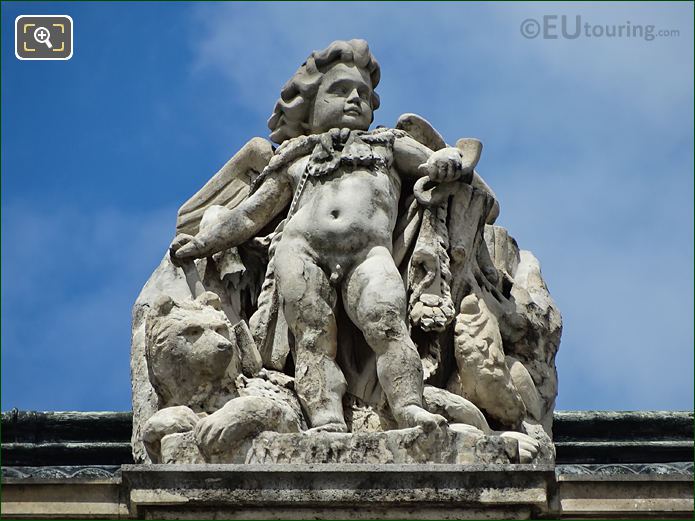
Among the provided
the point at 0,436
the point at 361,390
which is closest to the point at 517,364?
the point at 361,390

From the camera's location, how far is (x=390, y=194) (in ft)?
67.7

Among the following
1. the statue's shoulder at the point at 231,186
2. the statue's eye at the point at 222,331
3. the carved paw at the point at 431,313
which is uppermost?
the statue's shoulder at the point at 231,186

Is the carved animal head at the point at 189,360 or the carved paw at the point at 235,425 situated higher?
the carved animal head at the point at 189,360

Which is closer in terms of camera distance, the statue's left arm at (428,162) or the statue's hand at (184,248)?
the statue's left arm at (428,162)

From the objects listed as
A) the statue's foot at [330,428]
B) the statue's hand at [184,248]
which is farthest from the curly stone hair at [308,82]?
the statue's foot at [330,428]

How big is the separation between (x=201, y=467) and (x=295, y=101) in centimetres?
406

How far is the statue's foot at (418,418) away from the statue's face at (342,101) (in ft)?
9.81

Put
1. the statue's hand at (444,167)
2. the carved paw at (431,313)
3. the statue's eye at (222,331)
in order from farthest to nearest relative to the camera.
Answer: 1. the statue's hand at (444,167)
2. the carved paw at (431,313)
3. the statue's eye at (222,331)

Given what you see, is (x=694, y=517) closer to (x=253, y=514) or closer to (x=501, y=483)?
(x=501, y=483)

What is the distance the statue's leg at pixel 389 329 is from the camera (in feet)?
63.8

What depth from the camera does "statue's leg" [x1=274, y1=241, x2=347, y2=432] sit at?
1962 centimetres

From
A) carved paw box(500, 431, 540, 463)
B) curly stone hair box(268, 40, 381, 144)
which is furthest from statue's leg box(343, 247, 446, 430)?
curly stone hair box(268, 40, 381, 144)

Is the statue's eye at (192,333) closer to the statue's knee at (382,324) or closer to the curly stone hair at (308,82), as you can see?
the statue's knee at (382,324)

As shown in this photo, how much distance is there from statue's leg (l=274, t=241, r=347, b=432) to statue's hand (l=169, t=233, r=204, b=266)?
0.84 metres
